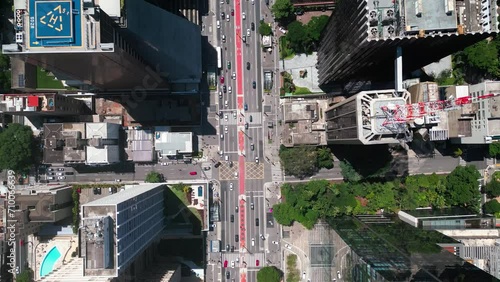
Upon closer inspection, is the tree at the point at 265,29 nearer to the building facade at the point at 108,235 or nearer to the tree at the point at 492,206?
the building facade at the point at 108,235

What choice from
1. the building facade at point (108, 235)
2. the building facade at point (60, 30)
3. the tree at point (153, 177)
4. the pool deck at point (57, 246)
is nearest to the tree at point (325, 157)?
the tree at point (153, 177)

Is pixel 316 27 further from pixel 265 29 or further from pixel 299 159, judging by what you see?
pixel 299 159

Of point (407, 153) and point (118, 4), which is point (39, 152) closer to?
point (118, 4)

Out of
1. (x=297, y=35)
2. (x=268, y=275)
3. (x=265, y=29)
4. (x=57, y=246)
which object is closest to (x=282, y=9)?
(x=265, y=29)

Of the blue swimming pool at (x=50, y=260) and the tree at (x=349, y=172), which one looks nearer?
the tree at (x=349, y=172)

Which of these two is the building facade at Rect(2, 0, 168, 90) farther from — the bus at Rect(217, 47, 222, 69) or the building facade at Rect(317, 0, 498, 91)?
the bus at Rect(217, 47, 222, 69)

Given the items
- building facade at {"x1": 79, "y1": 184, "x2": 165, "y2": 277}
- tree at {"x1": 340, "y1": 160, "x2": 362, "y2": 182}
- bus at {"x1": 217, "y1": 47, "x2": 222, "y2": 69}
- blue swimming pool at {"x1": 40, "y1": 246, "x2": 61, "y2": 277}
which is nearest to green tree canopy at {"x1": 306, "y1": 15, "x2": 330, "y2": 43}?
bus at {"x1": 217, "y1": 47, "x2": 222, "y2": 69}
